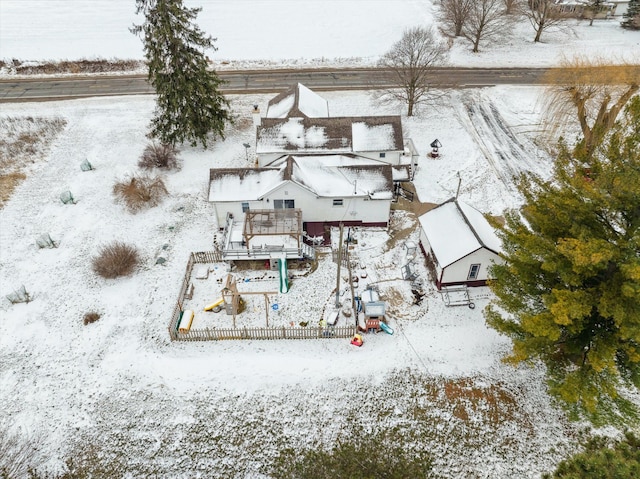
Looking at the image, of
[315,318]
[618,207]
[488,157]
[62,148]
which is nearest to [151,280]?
[315,318]

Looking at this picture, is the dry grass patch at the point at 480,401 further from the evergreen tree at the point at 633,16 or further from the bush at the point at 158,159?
the evergreen tree at the point at 633,16

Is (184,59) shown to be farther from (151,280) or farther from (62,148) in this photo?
(151,280)

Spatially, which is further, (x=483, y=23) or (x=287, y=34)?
(x=287, y=34)

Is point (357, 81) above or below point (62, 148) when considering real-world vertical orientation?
above

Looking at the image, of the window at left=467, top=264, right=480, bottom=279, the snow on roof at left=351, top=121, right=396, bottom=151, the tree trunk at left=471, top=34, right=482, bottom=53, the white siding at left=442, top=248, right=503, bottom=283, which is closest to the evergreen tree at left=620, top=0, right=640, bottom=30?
the tree trunk at left=471, top=34, right=482, bottom=53

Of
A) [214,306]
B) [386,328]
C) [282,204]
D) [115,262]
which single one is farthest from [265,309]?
[115,262]

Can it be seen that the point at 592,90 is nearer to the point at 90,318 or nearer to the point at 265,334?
the point at 265,334
